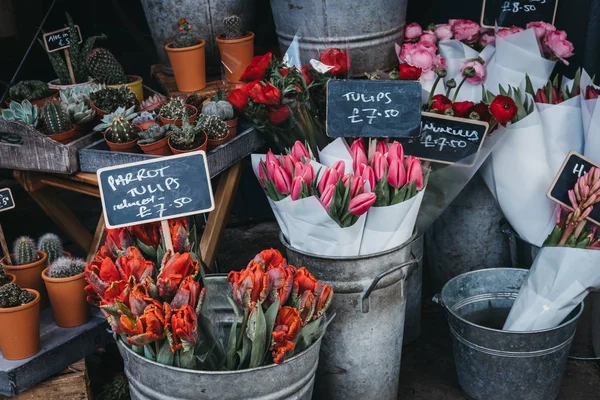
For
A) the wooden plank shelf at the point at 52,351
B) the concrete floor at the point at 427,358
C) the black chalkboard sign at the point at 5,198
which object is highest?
the black chalkboard sign at the point at 5,198

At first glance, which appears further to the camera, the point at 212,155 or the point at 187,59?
the point at 187,59

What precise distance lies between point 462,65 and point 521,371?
3.61 ft

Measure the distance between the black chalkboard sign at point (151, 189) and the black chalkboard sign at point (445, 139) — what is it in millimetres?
748

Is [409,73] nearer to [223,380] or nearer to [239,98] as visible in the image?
[239,98]

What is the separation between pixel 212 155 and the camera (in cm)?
241

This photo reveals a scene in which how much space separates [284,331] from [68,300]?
0.87m

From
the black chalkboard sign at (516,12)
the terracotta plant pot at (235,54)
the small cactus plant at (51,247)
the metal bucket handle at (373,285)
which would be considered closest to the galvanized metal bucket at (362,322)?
the metal bucket handle at (373,285)

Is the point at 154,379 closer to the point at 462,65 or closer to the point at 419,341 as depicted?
the point at 419,341

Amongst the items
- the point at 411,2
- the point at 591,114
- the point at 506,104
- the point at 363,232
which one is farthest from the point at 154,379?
the point at 411,2

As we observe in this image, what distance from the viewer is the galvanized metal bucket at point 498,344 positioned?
2.28m

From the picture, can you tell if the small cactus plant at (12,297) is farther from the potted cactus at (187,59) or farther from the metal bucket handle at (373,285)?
the potted cactus at (187,59)

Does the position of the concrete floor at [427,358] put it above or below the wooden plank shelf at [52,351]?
below

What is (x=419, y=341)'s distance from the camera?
2.86 m

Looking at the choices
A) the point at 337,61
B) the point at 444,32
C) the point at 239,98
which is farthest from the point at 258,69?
the point at 444,32
